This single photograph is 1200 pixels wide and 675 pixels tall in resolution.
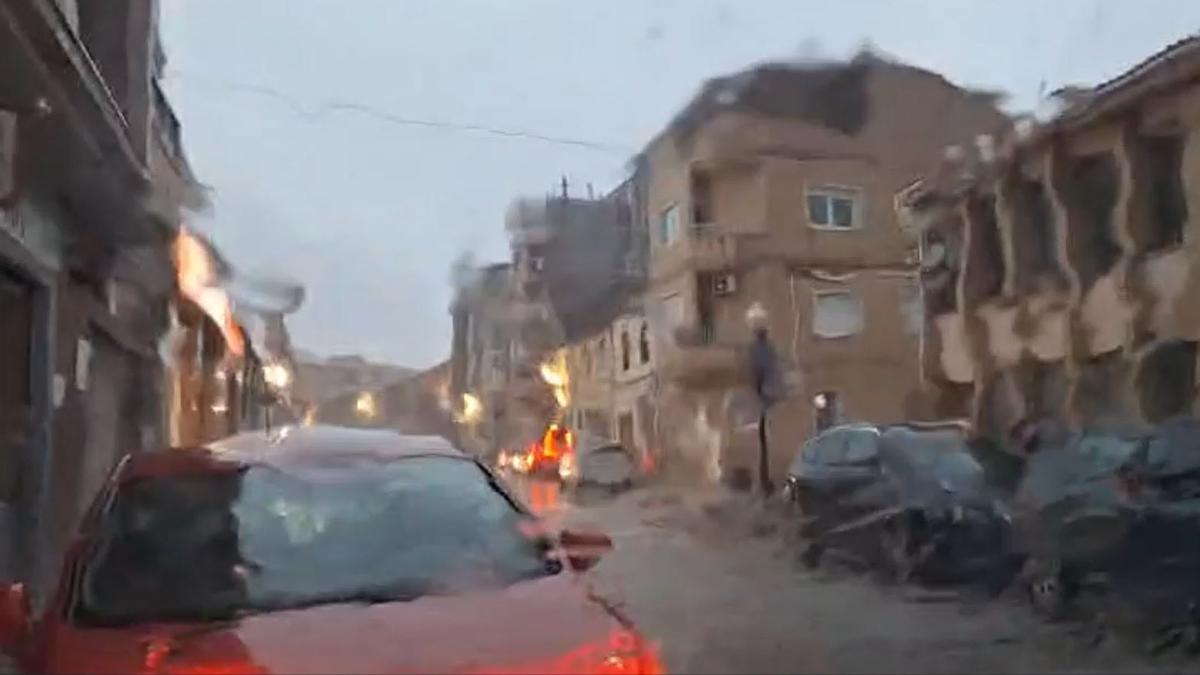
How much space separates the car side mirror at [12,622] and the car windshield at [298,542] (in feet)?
0.67

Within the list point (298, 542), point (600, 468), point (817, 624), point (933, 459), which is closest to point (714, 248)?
point (600, 468)

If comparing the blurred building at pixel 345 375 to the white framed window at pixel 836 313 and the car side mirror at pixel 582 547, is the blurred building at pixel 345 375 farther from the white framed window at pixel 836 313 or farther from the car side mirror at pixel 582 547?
the car side mirror at pixel 582 547

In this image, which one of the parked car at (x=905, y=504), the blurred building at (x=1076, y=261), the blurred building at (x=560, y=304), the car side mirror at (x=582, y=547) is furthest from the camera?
the blurred building at (x=560, y=304)

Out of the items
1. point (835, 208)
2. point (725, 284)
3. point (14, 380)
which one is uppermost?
point (835, 208)

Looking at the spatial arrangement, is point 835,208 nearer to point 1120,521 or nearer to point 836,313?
point 836,313

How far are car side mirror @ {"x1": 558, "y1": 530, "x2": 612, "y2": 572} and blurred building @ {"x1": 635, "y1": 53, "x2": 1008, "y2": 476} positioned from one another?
123ft

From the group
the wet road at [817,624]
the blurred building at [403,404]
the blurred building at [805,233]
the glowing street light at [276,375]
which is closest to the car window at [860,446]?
the wet road at [817,624]

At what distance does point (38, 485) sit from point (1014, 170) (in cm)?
1634

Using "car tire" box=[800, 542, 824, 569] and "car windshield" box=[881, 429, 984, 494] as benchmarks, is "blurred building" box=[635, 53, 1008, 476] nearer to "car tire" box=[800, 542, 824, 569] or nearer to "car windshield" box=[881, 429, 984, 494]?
"car tire" box=[800, 542, 824, 569]

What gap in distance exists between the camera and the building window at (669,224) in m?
46.8

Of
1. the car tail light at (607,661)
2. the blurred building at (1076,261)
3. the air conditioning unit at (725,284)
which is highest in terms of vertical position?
the air conditioning unit at (725,284)

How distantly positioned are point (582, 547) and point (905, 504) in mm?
10250

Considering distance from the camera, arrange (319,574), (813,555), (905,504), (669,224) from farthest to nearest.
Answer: (669,224)
(813,555)
(905,504)
(319,574)

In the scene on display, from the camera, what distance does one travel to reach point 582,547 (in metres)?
6.06
